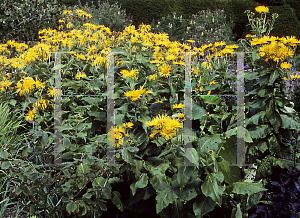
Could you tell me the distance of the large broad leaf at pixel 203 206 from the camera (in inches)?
74.0

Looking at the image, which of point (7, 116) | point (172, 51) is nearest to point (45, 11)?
point (7, 116)

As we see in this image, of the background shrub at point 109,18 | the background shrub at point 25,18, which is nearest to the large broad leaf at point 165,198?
the background shrub at point 25,18

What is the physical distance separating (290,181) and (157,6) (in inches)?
381

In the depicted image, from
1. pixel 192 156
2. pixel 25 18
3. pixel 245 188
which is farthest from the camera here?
pixel 25 18

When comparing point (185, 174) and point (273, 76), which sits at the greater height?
point (273, 76)

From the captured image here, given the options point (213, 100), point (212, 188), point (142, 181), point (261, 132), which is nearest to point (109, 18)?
point (213, 100)

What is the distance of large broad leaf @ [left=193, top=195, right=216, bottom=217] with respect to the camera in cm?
188

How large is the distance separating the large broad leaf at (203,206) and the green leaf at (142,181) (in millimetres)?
363

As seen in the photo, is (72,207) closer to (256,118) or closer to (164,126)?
(164,126)

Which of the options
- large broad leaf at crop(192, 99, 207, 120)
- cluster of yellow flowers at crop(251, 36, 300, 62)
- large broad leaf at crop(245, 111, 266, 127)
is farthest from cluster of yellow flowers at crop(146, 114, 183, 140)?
cluster of yellow flowers at crop(251, 36, 300, 62)

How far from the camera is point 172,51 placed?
2.78m

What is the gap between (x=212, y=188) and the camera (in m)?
1.80

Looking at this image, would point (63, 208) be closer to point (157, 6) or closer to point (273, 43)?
point (273, 43)

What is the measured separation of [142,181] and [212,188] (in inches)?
18.7
